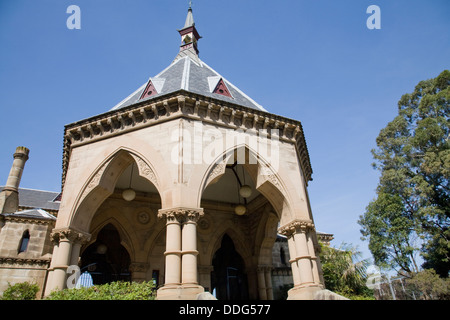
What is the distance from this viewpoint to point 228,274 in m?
17.6

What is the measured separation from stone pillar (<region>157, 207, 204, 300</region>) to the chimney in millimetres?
12088

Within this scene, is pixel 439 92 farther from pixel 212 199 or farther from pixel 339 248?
pixel 212 199

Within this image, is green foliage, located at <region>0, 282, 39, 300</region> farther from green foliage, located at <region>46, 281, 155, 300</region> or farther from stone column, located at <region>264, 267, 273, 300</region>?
stone column, located at <region>264, 267, 273, 300</region>

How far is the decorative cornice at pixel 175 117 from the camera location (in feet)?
39.8

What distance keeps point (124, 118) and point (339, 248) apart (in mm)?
19603

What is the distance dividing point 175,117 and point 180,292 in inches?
245

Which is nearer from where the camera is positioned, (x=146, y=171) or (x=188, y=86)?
(x=146, y=171)

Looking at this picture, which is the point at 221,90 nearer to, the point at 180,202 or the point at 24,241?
the point at 180,202

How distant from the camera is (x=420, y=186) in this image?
26.3 meters

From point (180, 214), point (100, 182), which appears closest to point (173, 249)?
point (180, 214)

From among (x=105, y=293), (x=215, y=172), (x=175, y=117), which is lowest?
(x=105, y=293)

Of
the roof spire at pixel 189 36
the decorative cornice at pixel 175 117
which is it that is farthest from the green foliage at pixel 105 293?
the roof spire at pixel 189 36

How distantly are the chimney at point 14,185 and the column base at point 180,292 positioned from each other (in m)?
12.7

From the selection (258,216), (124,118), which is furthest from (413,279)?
(124,118)
